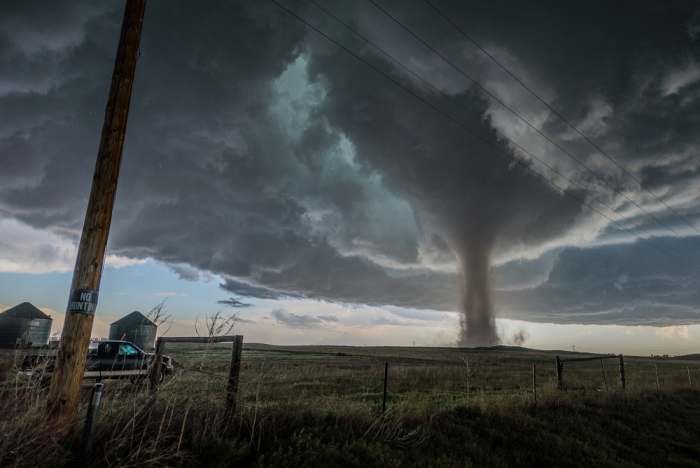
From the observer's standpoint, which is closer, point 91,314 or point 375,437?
point 91,314

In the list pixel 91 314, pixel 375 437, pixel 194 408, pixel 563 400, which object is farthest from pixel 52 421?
pixel 563 400

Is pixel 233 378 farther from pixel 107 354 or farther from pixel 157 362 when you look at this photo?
pixel 107 354

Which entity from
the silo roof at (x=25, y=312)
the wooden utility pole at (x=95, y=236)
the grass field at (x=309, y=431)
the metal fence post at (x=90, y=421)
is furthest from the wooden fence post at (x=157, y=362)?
the silo roof at (x=25, y=312)

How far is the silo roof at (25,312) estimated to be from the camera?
53094 millimetres

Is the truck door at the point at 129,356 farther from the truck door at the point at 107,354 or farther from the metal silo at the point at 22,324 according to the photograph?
the metal silo at the point at 22,324

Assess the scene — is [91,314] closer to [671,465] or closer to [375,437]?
[375,437]

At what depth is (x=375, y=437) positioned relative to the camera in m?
7.03

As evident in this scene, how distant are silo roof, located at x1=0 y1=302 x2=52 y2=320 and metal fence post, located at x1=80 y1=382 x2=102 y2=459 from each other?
6617 cm

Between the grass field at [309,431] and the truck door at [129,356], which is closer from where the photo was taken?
the grass field at [309,431]

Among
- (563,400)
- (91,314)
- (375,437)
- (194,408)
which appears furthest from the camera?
(563,400)

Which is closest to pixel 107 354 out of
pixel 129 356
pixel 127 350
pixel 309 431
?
pixel 127 350

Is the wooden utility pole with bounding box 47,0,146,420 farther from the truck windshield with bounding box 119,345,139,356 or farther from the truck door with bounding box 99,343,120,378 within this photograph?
the truck windshield with bounding box 119,345,139,356

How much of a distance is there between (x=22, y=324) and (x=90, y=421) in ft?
216

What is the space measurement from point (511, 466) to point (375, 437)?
9.23 ft
